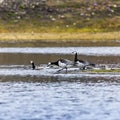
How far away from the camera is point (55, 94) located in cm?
3173

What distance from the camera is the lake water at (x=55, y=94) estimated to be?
86.1ft

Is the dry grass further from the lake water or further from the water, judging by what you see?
the water

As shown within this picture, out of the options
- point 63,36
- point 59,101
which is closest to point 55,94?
point 59,101

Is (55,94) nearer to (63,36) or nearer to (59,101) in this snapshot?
(59,101)

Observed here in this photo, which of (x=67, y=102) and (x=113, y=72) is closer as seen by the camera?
(x=67, y=102)

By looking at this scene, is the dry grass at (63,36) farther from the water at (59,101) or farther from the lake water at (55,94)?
the water at (59,101)

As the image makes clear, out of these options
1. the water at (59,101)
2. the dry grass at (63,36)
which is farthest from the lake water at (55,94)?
the dry grass at (63,36)

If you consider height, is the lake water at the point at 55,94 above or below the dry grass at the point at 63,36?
below

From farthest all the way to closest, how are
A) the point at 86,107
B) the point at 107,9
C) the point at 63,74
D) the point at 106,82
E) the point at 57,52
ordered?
the point at 107,9 < the point at 57,52 < the point at 63,74 < the point at 106,82 < the point at 86,107

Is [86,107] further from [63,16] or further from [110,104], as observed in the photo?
[63,16]

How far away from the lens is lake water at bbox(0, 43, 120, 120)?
86.1 feet

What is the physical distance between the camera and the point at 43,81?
124 ft

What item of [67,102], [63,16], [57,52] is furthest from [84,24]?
[67,102]

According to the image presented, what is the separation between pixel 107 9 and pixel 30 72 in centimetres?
5028
